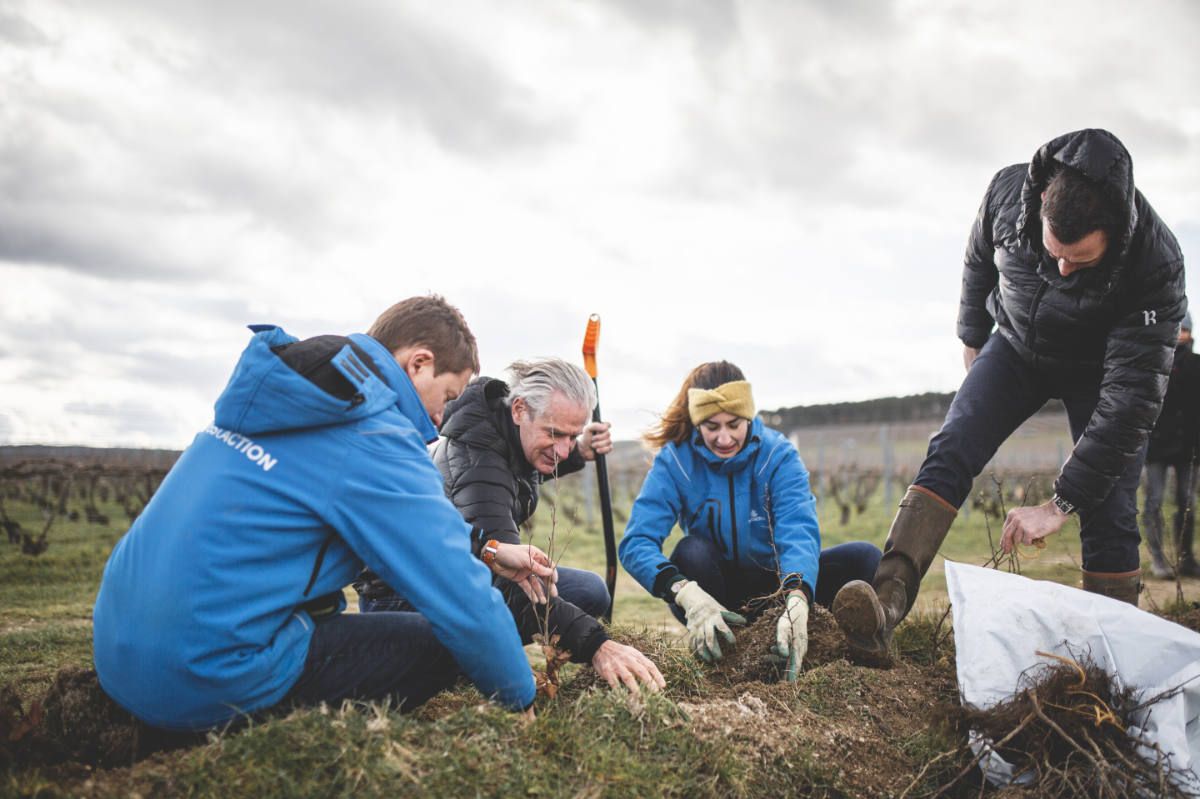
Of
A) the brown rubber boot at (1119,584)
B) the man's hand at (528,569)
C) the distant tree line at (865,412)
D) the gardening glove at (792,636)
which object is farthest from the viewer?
the distant tree line at (865,412)

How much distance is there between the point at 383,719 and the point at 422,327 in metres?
1.05

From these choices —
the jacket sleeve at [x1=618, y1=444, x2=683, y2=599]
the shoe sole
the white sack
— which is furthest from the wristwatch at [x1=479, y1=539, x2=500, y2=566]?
the white sack

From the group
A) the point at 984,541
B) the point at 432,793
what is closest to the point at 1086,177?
the point at 432,793

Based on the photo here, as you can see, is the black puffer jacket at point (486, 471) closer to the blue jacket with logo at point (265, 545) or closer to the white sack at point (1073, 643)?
the blue jacket with logo at point (265, 545)

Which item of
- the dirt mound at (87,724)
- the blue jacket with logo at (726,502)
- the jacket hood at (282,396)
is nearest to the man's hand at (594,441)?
the blue jacket with logo at (726,502)

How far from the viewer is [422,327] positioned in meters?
2.25

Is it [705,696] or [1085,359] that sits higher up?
[1085,359]

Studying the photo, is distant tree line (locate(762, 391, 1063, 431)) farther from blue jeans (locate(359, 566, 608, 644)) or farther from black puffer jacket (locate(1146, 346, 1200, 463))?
blue jeans (locate(359, 566, 608, 644))

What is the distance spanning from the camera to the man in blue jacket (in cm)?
178

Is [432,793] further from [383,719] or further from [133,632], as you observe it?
[133,632]

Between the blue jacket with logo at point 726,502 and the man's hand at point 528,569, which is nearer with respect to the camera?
the man's hand at point 528,569

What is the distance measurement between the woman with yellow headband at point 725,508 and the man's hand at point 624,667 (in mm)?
870

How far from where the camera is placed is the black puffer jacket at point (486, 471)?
2.91 m

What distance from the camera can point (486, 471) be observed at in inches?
120
